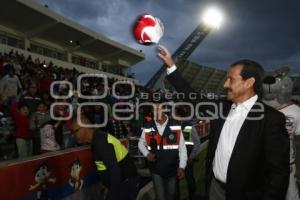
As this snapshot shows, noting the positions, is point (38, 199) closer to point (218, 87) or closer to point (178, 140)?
point (178, 140)

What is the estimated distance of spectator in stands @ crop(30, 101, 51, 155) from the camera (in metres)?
10.2

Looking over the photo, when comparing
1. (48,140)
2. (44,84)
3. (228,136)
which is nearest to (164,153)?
(228,136)

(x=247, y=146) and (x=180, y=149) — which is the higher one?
(x=247, y=146)

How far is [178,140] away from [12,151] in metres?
5.31

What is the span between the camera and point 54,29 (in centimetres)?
3309

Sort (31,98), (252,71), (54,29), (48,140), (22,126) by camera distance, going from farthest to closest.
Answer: (54,29) → (31,98) → (22,126) → (48,140) → (252,71)

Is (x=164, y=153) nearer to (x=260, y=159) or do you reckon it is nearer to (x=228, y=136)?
(x=228, y=136)

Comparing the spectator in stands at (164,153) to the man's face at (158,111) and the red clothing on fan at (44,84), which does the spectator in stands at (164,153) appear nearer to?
the man's face at (158,111)

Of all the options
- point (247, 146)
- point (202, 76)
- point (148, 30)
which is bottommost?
point (247, 146)

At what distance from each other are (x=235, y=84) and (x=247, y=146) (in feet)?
1.88

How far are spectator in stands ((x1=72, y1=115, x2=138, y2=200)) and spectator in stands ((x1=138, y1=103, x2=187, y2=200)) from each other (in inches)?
36.5

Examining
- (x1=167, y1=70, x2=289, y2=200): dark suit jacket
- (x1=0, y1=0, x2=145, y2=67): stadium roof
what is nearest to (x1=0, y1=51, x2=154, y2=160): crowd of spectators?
(x1=167, y1=70, x2=289, y2=200): dark suit jacket

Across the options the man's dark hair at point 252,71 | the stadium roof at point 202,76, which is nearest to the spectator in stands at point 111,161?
the man's dark hair at point 252,71

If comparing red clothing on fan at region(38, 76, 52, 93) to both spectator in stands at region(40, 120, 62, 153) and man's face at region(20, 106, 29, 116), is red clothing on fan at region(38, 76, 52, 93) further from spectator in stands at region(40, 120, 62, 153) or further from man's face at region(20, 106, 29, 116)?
spectator in stands at region(40, 120, 62, 153)
